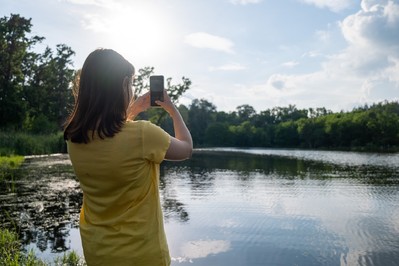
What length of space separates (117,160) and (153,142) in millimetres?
199

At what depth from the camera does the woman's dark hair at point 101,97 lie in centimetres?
196

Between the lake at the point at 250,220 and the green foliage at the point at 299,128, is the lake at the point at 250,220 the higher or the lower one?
the lower one

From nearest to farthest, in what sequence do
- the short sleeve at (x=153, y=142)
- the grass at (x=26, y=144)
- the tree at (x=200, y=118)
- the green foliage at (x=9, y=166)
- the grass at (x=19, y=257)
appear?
1. the short sleeve at (x=153, y=142)
2. the grass at (x=19, y=257)
3. the green foliage at (x=9, y=166)
4. the grass at (x=26, y=144)
5. the tree at (x=200, y=118)

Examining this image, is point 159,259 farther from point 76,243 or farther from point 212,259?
point 76,243

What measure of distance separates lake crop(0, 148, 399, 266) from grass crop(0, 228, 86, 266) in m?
0.66

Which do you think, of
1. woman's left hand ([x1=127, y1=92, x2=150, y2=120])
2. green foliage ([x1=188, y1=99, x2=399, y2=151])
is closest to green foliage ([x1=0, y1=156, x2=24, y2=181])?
woman's left hand ([x1=127, y1=92, x2=150, y2=120])

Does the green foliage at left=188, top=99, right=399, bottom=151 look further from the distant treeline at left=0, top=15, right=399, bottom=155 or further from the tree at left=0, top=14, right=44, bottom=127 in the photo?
the tree at left=0, top=14, right=44, bottom=127

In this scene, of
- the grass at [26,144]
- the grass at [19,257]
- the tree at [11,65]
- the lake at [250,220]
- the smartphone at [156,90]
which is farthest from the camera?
the tree at [11,65]

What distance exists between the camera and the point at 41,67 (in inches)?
2216

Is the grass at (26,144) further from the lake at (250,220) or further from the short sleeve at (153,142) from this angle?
the short sleeve at (153,142)

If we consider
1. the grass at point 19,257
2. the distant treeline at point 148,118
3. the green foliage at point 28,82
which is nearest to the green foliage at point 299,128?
the distant treeline at point 148,118

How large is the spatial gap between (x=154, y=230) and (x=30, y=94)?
176ft

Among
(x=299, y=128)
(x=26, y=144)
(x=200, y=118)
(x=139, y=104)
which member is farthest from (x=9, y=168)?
(x=200, y=118)

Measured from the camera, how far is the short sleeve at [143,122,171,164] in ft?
6.36
